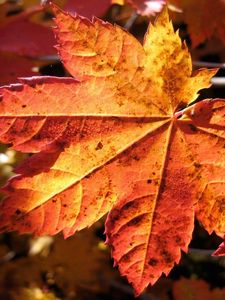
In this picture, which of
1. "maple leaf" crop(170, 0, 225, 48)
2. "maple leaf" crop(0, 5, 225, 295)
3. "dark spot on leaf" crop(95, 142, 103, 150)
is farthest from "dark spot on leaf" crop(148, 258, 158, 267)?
"maple leaf" crop(170, 0, 225, 48)

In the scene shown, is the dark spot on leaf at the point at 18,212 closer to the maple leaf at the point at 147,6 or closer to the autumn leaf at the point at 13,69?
the autumn leaf at the point at 13,69

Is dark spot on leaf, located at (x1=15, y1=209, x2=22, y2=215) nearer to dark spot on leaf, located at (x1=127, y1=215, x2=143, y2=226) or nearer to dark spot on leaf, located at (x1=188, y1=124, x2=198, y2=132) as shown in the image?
dark spot on leaf, located at (x1=127, y1=215, x2=143, y2=226)

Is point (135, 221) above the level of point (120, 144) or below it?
below

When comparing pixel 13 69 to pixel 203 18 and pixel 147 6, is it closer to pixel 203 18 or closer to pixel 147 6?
pixel 147 6

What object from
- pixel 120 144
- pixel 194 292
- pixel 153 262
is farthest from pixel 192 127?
pixel 194 292

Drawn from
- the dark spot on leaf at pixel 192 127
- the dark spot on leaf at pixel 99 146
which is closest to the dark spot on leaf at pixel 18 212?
the dark spot on leaf at pixel 99 146
